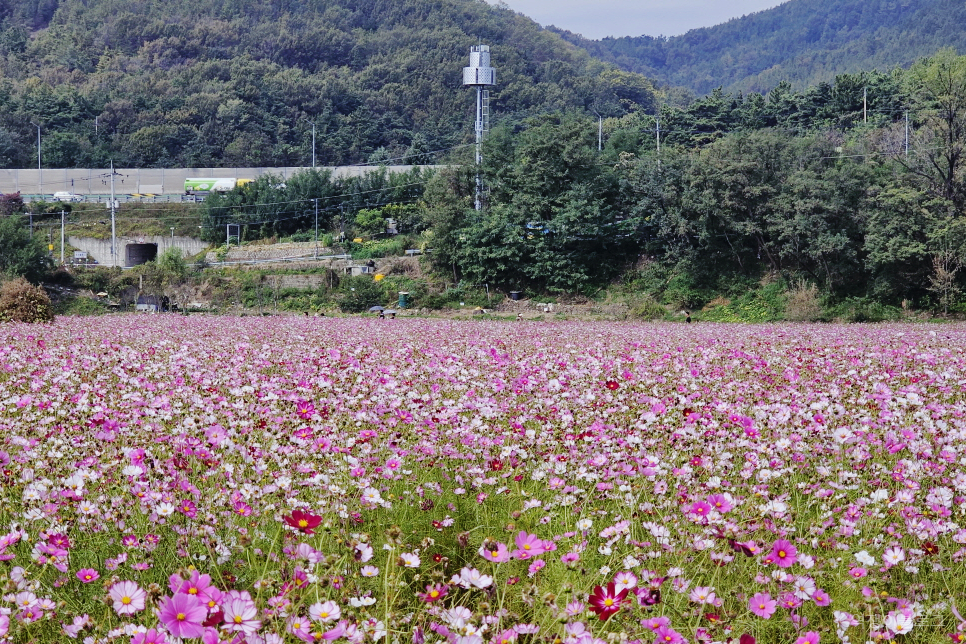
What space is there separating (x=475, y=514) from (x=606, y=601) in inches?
64.3

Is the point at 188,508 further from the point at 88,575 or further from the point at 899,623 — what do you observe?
the point at 899,623

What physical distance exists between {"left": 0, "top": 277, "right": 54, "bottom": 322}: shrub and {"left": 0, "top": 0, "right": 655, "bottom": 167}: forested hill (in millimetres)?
57597

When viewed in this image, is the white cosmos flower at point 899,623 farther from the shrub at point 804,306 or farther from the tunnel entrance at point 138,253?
the tunnel entrance at point 138,253

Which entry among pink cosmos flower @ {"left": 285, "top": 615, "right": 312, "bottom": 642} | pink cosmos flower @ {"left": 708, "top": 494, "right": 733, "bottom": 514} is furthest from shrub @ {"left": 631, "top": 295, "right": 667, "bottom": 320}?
pink cosmos flower @ {"left": 285, "top": 615, "right": 312, "bottom": 642}

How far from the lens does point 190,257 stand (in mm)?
50281

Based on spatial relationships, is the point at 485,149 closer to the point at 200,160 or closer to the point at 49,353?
the point at 49,353

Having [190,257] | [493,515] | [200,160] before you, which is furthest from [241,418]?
[200,160]

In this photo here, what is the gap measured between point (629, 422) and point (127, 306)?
33.8 metres

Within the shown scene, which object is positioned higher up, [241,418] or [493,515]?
A: [241,418]

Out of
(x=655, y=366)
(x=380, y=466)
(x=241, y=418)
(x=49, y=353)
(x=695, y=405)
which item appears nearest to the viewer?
(x=380, y=466)

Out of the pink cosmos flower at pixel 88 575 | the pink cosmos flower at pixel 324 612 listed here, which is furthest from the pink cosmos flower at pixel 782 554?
the pink cosmos flower at pixel 88 575

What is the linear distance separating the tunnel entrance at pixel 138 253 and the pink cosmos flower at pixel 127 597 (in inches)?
2057

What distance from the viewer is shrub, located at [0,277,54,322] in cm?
1834

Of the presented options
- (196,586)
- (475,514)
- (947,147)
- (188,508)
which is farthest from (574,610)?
(947,147)
